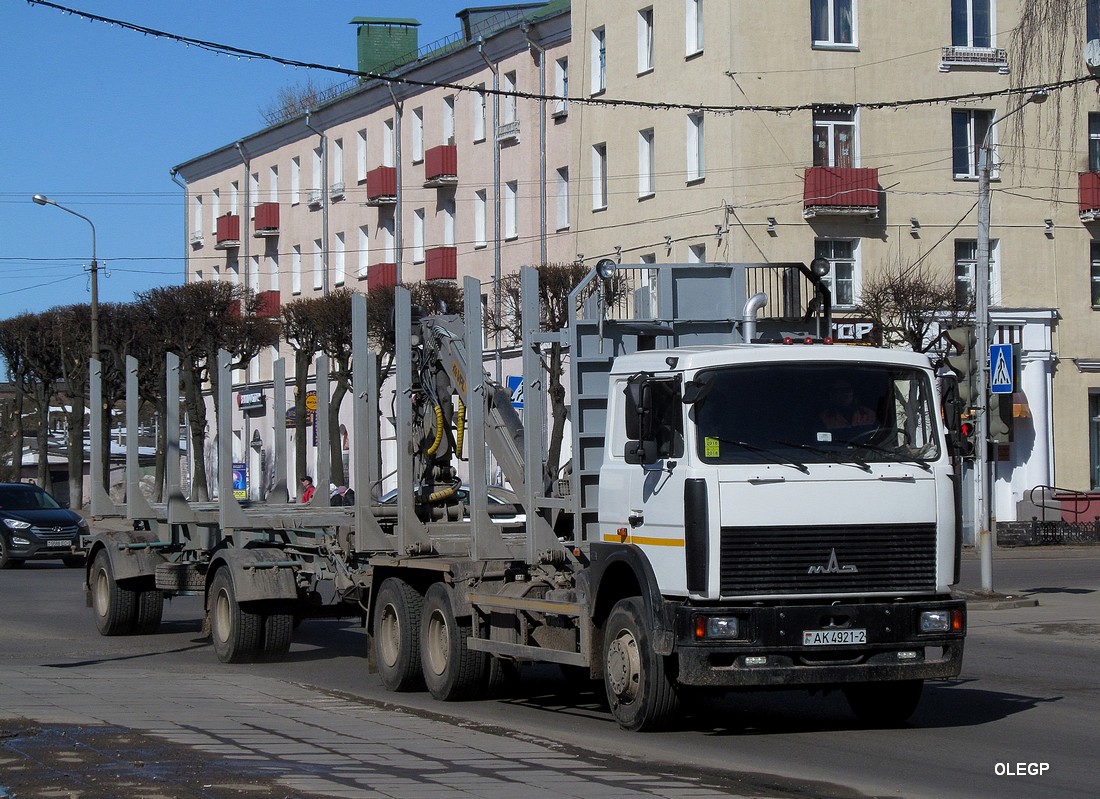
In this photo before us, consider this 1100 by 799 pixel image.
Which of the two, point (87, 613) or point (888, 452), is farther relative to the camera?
point (87, 613)

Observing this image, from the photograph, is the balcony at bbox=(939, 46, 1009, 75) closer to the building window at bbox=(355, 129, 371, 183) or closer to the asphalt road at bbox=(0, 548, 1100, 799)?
the building window at bbox=(355, 129, 371, 183)

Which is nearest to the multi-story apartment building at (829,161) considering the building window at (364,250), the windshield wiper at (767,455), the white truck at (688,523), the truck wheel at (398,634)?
the building window at (364,250)

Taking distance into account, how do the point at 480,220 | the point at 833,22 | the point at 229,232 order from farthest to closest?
the point at 229,232
the point at 480,220
the point at 833,22

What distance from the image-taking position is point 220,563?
16281mm

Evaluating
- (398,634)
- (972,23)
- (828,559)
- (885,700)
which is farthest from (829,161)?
(828,559)

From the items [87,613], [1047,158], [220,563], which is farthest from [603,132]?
[220,563]

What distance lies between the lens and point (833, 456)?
1041 cm

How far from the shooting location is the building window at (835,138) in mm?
39656

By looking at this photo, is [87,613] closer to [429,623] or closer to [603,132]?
[429,623]

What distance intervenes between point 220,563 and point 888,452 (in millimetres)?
7999

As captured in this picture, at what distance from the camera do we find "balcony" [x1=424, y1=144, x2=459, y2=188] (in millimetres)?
49188

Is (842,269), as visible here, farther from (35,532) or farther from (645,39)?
Answer: (35,532)

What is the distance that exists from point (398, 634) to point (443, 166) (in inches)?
1450

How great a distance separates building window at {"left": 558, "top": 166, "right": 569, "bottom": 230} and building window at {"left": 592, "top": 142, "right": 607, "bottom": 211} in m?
1.45
